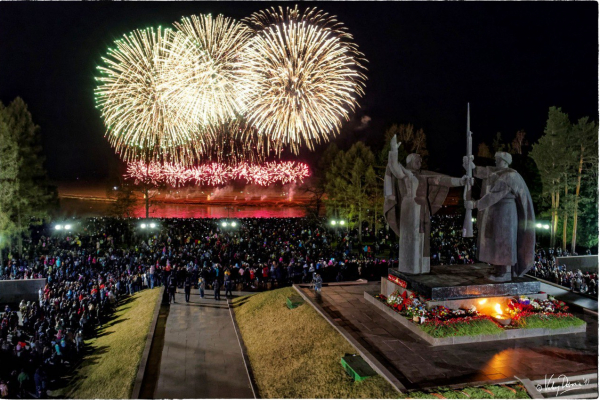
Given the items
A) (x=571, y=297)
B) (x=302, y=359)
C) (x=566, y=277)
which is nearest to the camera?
(x=302, y=359)

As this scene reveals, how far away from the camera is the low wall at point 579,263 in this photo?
2737cm

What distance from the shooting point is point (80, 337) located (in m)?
15.2

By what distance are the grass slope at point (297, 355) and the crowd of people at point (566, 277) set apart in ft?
41.5

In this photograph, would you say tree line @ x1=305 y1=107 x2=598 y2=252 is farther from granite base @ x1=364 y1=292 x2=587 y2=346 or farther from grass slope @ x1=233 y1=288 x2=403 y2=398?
grass slope @ x1=233 y1=288 x2=403 y2=398

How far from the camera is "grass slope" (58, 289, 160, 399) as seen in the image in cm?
1199

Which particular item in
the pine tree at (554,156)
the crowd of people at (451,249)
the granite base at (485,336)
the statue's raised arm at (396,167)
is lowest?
the granite base at (485,336)

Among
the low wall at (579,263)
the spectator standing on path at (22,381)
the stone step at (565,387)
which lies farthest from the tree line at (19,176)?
the low wall at (579,263)

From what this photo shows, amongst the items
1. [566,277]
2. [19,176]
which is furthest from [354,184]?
[19,176]

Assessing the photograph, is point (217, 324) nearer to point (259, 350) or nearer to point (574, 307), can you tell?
point (259, 350)

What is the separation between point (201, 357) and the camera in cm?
1355

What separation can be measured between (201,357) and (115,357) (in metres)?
2.78

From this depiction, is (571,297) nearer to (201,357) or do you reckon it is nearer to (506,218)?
(506,218)

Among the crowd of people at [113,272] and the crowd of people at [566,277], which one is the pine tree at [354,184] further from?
the crowd of people at [566,277]

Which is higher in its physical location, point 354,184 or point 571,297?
point 354,184
